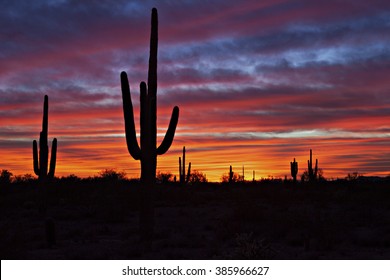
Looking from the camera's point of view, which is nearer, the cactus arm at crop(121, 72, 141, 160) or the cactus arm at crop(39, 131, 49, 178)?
the cactus arm at crop(121, 72, 141, 160)

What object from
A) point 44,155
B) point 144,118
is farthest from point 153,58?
point 44,155

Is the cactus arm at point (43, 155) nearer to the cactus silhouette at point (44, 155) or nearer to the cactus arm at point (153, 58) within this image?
the cactus silhouette at point (44, 155)

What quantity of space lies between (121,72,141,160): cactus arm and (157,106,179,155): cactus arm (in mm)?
852

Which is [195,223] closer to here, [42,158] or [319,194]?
[42,158]

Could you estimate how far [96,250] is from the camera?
569 inches

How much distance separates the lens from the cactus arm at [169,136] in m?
15.7

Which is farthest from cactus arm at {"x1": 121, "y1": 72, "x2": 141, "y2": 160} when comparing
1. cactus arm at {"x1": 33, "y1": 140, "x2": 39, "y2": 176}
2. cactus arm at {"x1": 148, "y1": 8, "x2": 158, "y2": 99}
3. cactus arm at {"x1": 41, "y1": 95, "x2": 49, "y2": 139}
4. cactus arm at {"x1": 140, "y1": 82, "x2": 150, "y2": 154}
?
cactus arm at {"x1": 33, "y1": 140, "x2": 39, "y2": 176}

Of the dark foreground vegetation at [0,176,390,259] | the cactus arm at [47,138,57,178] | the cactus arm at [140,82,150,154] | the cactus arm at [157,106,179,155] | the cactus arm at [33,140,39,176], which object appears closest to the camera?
the dark foreground vegetation at [0,176,390,259]

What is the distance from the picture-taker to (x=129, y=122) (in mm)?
14820

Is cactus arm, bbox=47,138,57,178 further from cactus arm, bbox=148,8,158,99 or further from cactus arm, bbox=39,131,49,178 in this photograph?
cactus arm, bbox=148,8,158,99

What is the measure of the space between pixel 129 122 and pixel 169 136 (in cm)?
144

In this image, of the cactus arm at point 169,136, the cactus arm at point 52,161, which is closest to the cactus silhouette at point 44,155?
the cactus arm at point 52,161

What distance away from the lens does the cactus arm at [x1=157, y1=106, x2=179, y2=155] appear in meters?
15.7
